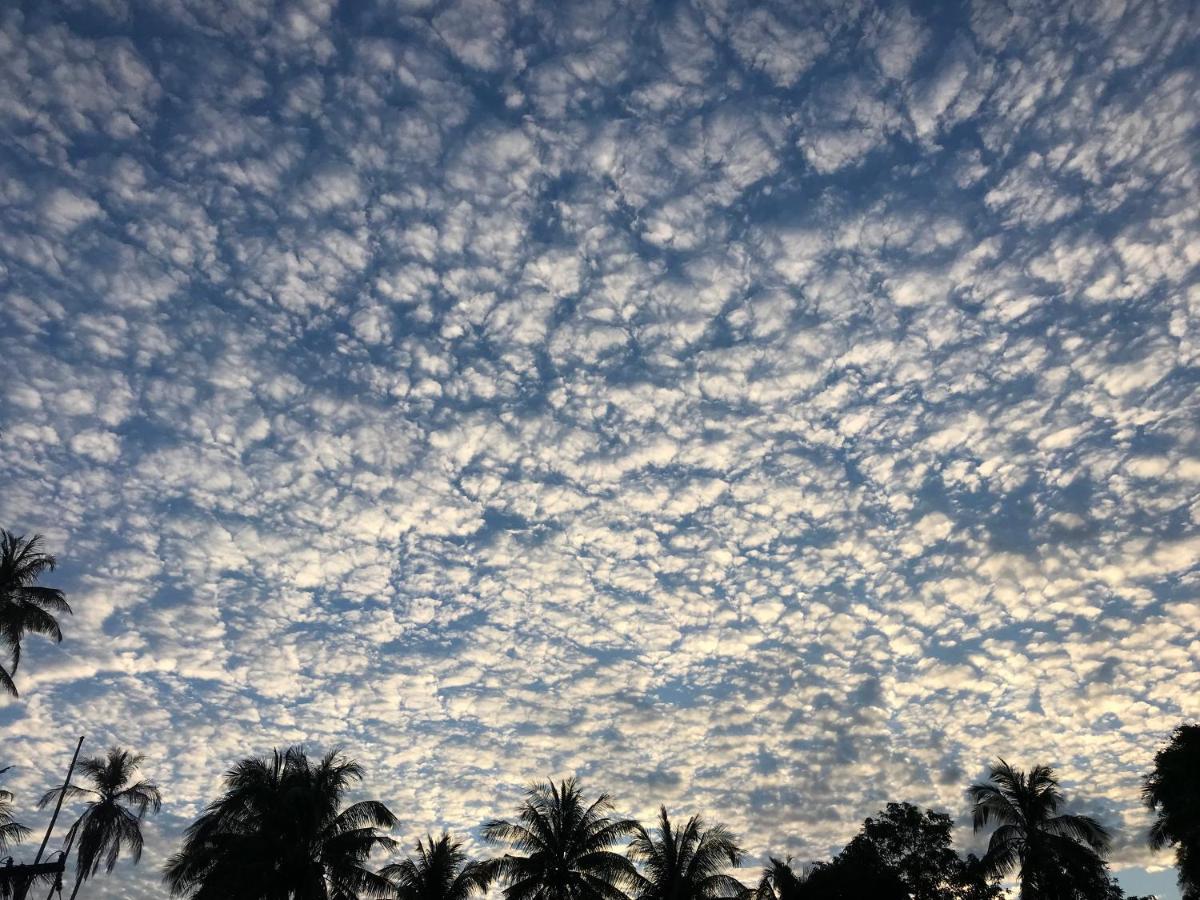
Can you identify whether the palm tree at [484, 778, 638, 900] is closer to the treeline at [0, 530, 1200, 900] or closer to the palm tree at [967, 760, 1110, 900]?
the treeline at [0, 530, 1200, 900]

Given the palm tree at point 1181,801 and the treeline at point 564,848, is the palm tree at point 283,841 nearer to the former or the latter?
the treeline at point 564,848

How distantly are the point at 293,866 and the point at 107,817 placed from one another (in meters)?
20.8

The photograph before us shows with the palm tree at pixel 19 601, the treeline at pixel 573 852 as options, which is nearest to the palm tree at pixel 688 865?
the treeline at pixel 573 852

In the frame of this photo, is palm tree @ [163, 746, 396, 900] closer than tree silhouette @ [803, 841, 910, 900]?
Yes

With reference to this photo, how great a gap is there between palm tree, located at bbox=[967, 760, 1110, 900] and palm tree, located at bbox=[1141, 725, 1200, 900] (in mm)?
3678

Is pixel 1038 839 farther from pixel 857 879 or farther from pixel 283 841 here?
pixel 283 841

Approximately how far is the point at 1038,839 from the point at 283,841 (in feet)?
111

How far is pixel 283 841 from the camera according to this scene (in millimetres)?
30375

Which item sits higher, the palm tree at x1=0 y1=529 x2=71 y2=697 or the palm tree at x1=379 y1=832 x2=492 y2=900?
the palm tree at x1=0 y1=529 x2=71 y2=697

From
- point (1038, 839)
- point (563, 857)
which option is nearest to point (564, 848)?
point (563, 857)

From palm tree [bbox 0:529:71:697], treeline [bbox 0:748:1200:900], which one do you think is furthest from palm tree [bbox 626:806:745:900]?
palm tree [bbox 0:529:71:697]

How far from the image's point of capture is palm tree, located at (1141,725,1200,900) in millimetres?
31203

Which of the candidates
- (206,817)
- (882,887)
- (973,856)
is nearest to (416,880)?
(206,817)

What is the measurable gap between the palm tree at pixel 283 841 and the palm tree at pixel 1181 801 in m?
31.0
